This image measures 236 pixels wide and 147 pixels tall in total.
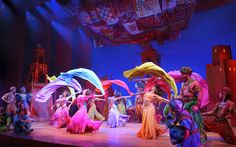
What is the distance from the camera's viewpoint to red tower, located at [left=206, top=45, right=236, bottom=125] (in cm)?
752

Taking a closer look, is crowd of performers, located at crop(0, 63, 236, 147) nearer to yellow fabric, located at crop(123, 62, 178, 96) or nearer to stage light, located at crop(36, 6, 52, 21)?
yellow fabric, located at crop(123, 62, 178, 96)

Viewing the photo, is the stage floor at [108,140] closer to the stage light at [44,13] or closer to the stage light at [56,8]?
the stage light at [56,8]

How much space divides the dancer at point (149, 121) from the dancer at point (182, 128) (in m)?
1.95

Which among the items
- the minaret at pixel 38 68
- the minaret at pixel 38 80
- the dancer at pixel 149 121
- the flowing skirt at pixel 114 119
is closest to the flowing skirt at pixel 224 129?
the dancer at pixel 149 121

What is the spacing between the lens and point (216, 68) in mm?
7816

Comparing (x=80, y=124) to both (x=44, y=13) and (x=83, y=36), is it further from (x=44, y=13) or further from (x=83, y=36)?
(x=44, y=13)

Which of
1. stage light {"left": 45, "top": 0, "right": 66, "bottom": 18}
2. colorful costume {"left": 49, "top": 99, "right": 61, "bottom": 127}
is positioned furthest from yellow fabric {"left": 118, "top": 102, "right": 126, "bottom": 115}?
stage light {"left": 45, "top": 0, "right": 66, "bottom": 18}

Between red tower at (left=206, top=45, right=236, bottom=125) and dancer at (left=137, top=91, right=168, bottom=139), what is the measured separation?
368 cm

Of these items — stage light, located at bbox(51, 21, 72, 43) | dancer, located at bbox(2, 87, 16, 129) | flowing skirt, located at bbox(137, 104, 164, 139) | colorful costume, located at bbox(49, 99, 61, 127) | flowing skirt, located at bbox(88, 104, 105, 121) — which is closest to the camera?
flowing skirt, located at bbox(137, 104, 164, 139)

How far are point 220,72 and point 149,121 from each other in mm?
4118

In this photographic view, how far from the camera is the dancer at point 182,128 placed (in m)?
2.84

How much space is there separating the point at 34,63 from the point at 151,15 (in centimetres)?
626

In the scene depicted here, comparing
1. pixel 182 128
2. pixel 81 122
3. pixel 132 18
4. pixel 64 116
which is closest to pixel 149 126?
pixel 81 122

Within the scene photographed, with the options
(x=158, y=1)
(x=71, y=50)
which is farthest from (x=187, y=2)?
(x=71, y=50)
